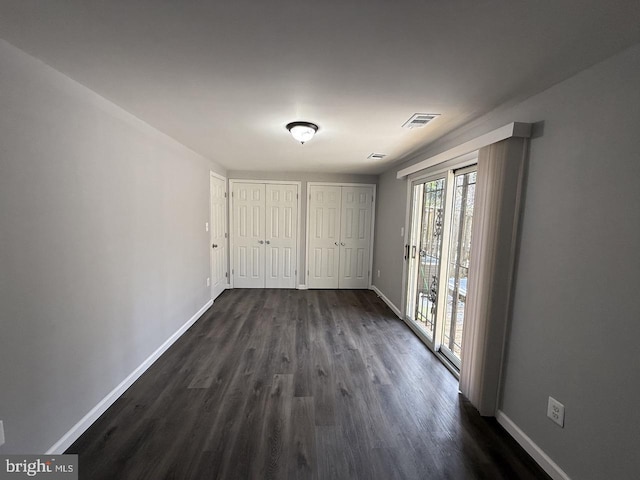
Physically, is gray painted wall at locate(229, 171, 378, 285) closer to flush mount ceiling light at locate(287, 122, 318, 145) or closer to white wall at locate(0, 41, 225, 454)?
white wall at locate(0, 41, 225, 454)

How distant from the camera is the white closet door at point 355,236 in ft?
17.2

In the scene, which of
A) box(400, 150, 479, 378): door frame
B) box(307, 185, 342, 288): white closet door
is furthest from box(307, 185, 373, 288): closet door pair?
box(400, 150, 479, 378): door frame

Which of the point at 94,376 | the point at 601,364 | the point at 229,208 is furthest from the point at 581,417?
the point at 229,208

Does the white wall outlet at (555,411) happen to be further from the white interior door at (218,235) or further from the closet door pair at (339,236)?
the white interior door at (218,235)

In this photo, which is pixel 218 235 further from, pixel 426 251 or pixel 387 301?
pixel 426 251

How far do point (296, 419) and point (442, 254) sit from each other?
2.07 meters

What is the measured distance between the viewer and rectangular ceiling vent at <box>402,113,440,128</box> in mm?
2115

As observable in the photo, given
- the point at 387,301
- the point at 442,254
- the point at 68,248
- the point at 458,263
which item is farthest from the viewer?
the point at 387,301

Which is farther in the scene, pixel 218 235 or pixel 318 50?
pixel 218 235

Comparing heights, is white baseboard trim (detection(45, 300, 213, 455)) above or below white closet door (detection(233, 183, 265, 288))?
below

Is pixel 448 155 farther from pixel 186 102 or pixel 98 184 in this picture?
pixel 98 184

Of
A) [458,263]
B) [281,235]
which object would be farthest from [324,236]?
[458,263]

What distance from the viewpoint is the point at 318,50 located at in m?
1.29

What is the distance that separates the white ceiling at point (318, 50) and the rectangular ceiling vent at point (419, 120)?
86mm
